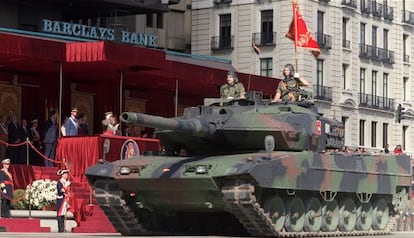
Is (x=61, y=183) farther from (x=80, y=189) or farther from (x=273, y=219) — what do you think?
(x=273, y=219)

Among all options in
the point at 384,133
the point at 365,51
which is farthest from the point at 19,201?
the point at 384,133

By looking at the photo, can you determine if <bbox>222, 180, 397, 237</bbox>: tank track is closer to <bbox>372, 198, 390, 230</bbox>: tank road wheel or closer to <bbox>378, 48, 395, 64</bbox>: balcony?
<bbox>372, 198, 390, 230</bbox>: tank road wheel

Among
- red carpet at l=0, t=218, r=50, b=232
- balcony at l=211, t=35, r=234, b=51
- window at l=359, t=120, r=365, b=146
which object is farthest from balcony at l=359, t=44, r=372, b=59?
red carpet at l=0, t=218, r=50, b=232

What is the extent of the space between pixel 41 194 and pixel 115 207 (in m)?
5.15

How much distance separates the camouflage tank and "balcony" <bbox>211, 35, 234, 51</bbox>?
1867 inches

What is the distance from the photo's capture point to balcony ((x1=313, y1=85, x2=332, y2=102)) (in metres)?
75.9

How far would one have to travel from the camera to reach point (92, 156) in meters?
34.8

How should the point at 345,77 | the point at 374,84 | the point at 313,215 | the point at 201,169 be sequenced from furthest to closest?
the point at 374,84, the point at 345,77, the point at 313,215, the point at 201,169

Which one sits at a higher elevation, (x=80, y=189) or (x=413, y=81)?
(x=413, y=81)

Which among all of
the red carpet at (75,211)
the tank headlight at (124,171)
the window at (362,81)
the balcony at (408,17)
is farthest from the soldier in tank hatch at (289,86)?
the balcony at (408,17)

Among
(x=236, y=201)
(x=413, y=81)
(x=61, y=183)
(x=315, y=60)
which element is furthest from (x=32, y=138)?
(x=413, y=81)

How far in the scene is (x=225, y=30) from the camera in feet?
259

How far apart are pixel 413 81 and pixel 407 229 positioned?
49.2 m

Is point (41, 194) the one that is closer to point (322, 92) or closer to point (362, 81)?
point (322, 92)
